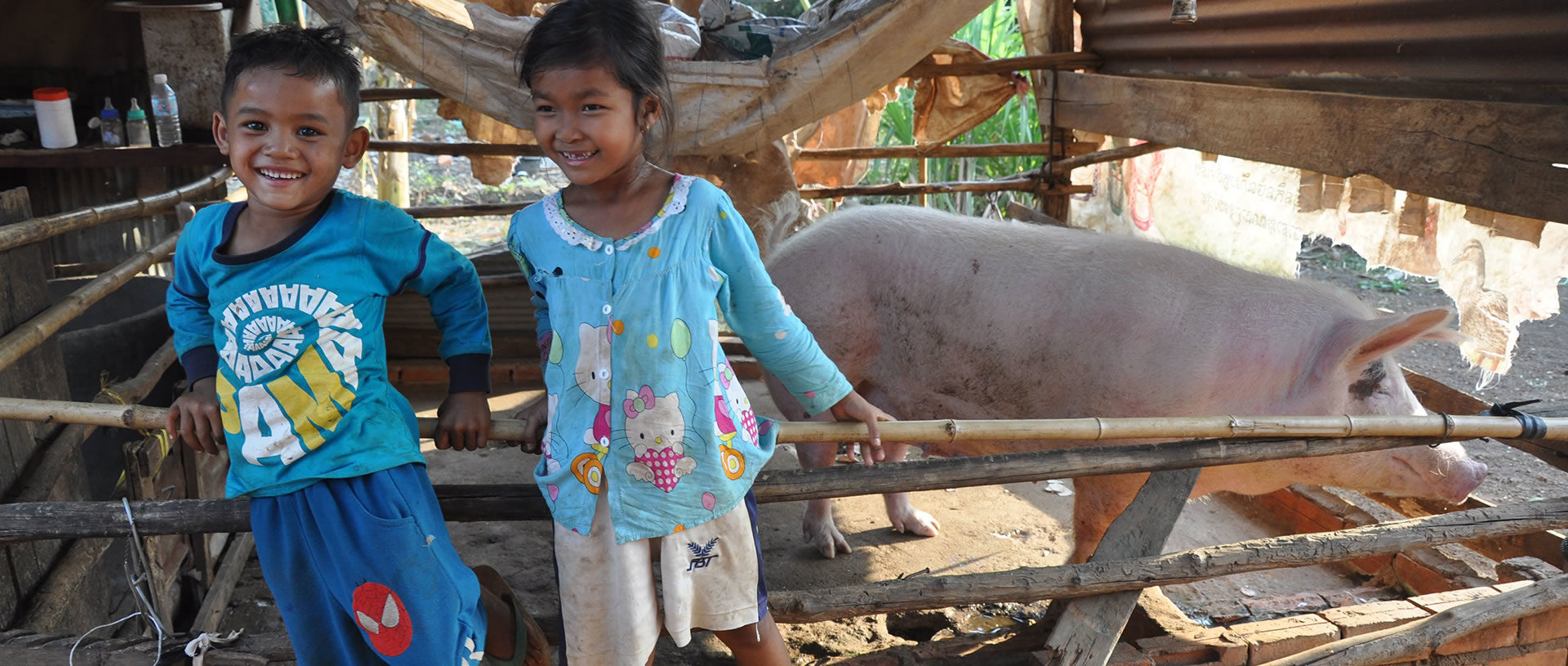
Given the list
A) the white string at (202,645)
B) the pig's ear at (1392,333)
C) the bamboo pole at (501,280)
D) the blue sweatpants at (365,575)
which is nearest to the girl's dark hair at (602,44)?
the blue sweatpants at (365,575)

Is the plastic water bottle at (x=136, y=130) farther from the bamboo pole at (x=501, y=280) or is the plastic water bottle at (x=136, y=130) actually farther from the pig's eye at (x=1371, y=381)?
the pig's eye at (x=1371, y=381)

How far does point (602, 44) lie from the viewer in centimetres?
165

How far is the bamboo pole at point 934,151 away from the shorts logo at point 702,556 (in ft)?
13.2

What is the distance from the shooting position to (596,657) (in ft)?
5.82

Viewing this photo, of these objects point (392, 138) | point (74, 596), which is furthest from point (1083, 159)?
point (392, 138)

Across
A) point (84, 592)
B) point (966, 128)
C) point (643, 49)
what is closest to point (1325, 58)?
point (966, 128)

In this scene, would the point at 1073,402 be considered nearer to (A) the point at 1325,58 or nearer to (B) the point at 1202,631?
(B) the point at 1202,631

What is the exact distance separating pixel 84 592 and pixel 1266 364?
349cm

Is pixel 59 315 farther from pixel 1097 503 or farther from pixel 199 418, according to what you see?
pixel 1097 503

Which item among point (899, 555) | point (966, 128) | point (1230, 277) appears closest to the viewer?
point (1230, 277)

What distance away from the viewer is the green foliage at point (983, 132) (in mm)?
9883

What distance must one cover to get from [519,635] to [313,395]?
690mm

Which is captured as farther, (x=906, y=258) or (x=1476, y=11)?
(x=906, y=258)

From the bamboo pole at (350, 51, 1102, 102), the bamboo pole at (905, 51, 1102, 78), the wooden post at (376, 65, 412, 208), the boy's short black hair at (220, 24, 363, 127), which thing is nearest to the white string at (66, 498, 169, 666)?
the boy's short black hair at (220, 24, 363, 127)
